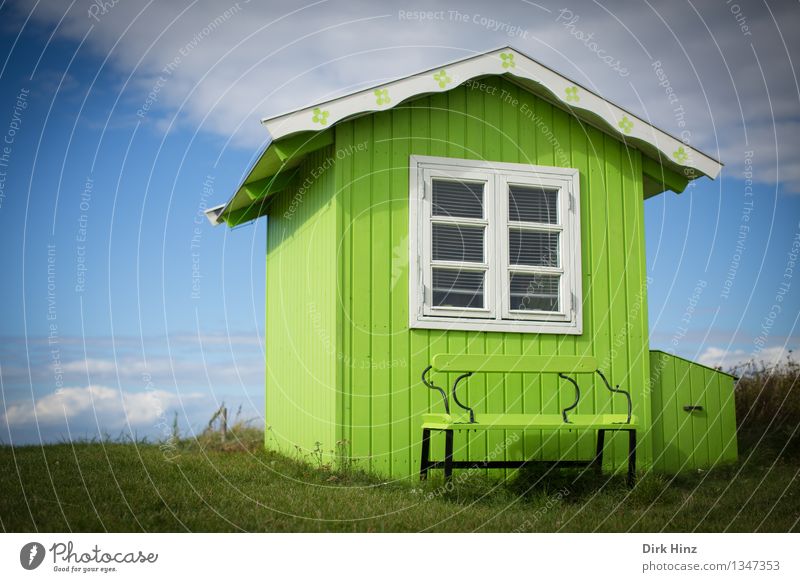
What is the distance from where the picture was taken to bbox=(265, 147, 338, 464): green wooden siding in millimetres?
9766

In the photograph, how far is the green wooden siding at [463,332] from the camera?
31.3 ft

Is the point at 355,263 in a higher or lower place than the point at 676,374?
A: higher

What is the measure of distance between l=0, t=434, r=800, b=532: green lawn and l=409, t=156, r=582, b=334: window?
1.71 meters

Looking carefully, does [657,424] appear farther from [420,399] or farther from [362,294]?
[362,294]

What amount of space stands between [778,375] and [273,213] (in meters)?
7.89

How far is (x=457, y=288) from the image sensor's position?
9.96 m

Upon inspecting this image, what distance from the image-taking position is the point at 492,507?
8469mm

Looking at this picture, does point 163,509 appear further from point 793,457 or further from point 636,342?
point 793,457

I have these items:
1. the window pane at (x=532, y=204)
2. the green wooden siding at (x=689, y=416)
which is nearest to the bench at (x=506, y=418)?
the green wooden siding at (x=689, y=416)

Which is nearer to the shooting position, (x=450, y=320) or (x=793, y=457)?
(x=450, y=320)

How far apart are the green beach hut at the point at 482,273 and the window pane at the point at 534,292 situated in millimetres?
18

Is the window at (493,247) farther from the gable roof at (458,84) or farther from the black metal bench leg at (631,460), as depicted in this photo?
the black metal bench leg at (631,460)

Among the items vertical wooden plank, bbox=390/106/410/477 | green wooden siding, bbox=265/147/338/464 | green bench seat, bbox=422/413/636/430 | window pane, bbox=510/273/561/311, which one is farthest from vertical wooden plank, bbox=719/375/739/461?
green wooden siding, bbox=265/147/338/464
